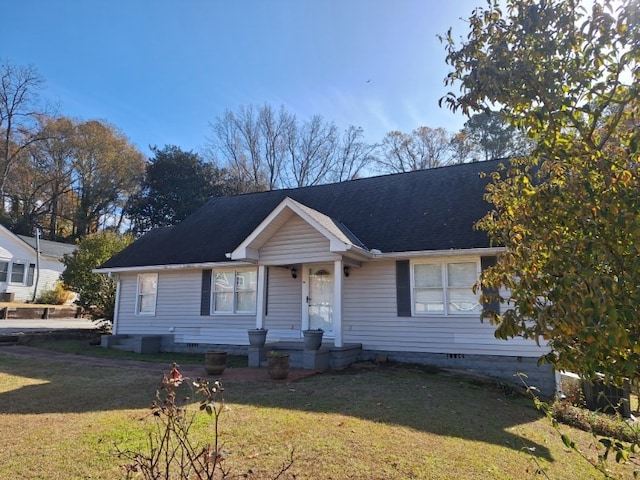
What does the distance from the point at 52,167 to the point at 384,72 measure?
134 ft

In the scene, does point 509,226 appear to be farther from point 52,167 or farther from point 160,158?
point 52,167

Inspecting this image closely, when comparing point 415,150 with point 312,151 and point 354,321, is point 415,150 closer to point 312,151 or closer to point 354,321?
point 312,151

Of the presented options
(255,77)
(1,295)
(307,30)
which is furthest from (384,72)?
(1,295)

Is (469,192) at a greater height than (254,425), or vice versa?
(469,192)

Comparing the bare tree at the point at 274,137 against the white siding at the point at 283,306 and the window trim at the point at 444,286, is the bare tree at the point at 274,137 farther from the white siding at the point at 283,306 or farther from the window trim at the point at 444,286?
the window trim at the point at 444,286

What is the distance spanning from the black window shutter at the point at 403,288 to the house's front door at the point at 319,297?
2028mm

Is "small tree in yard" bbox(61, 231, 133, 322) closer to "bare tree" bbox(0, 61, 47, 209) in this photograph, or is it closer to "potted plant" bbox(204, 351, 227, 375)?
"potted plant" bbox(204, 351, 227, 375)

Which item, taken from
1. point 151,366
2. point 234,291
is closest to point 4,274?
point 234,291

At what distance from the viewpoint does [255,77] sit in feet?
55.3

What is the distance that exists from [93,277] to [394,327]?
15.7 meters

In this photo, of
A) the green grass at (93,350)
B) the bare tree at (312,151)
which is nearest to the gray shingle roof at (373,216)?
the green grass at (93,350)

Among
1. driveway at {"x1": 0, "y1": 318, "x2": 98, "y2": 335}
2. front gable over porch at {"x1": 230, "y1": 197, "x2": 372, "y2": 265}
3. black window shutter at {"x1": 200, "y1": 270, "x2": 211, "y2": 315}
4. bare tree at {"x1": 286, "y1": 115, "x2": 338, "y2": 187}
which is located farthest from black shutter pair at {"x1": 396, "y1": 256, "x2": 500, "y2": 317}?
bare tree at {"x1": 286, "y1": 115, "x2": 338, "y2": 187}

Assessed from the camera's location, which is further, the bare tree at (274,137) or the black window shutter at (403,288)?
the bare tree at (274,137)

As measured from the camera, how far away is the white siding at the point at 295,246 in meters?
11.0
